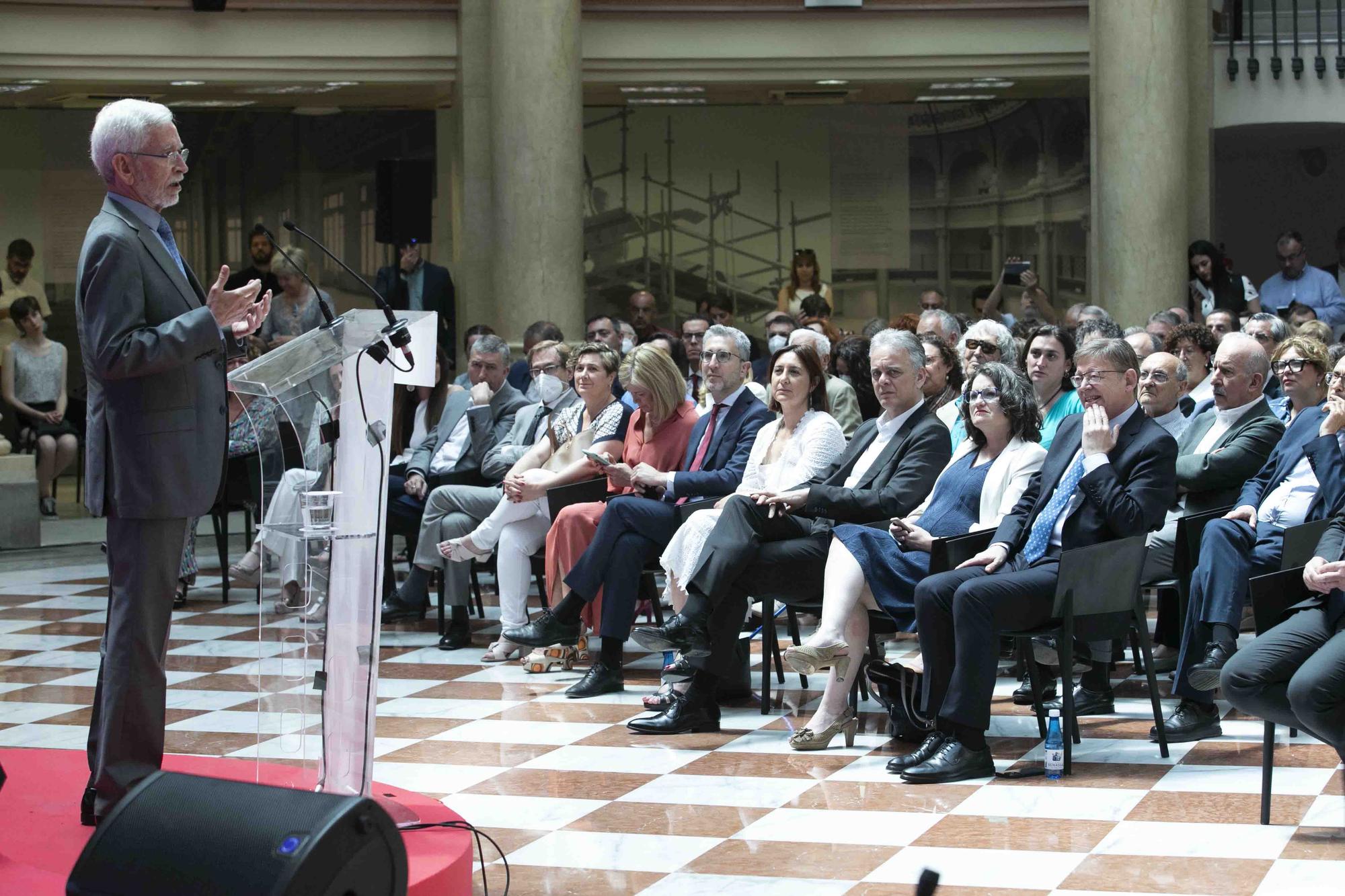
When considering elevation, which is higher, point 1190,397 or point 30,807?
point 1190,397

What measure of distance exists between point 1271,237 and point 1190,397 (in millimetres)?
8526

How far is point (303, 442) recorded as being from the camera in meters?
3.43

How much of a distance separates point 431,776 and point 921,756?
140 centimetres

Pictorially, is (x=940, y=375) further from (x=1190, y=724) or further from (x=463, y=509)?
(x=463, y=509)

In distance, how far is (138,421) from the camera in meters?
3.58

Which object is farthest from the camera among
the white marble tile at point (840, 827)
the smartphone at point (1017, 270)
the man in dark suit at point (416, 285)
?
the man in dark suit at point (416, 285)

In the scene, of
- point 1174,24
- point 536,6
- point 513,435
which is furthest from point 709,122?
point 513,435

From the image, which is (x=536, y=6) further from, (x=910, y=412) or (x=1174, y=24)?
(x=910, y=412)

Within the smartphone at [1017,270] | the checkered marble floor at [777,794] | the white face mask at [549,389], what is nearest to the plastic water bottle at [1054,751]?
the checkered marble floor at [777,794]

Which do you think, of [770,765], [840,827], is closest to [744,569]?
[770,765]

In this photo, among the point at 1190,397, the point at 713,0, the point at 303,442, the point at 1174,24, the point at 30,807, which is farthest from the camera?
the point at 713,0

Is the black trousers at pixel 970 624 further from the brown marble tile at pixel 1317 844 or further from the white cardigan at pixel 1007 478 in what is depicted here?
the brown marble tile at pixel 1317 844

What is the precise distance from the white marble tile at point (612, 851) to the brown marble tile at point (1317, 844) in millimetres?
1350

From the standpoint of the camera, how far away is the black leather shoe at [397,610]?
7.44 metres
